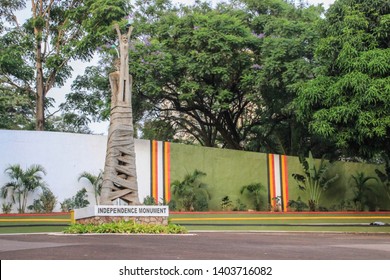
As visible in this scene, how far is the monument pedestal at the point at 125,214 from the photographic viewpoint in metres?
12.5

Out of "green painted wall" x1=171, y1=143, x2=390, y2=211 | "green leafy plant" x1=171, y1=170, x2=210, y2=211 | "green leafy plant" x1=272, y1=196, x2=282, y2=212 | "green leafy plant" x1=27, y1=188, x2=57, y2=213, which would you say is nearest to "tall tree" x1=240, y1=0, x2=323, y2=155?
"green painted wall" x1=171, y1=143, x2=390, y2=211

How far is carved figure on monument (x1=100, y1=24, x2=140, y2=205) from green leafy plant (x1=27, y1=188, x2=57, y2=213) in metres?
3.85

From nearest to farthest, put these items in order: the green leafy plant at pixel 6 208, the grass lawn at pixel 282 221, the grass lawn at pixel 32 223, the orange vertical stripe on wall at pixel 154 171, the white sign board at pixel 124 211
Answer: the white sign board at pixel 124 211, the grass lawn at pixel 32 223, the green leafy plant at pixel 6 208, the grass lawn at pixel 282 221, the orange vertical stripe on wall at pixel 154 171

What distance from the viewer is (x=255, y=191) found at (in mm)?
18719

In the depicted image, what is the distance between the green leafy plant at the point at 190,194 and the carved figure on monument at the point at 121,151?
453cm

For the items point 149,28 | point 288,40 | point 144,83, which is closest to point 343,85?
point 288,40

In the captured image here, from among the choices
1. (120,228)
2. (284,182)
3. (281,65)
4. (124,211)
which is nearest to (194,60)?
(281,65)

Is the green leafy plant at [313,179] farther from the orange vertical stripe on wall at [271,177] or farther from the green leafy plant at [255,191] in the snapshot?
the green leafy plant at [255,191]

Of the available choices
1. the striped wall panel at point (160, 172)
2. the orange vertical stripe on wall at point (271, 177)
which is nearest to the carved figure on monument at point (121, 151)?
the striped wall panel at point (160, 172)

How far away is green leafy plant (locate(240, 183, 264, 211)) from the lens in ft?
61.4

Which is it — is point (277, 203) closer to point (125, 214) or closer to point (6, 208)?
point (125, 214)

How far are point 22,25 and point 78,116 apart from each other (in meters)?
4.27

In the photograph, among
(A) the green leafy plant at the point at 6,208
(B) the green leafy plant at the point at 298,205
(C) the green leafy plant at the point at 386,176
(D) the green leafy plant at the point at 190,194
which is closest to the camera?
(A) the green leafy plant at the point at 6,208

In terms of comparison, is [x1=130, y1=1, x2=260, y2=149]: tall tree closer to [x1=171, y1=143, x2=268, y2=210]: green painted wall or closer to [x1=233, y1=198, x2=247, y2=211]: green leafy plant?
[x1=171, y1=143, x2=268, y2=210]: green painted wall
